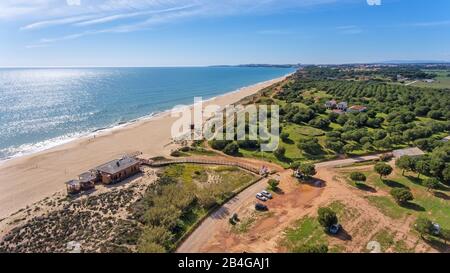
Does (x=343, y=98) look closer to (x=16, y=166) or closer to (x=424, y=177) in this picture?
(x=424, y=177)

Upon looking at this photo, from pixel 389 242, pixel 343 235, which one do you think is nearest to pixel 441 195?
pixel 389 242

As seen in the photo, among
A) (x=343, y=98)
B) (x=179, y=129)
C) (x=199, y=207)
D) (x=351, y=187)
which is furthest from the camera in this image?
(x=343, y=98)

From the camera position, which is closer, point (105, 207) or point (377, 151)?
point (105, 207)

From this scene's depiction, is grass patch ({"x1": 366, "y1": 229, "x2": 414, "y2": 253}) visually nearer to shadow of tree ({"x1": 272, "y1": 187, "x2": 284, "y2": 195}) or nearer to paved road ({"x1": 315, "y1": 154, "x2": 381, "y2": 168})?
shadow of tree ({"x1": 272, "y1": 187, "x2": 284, "y2": 195})

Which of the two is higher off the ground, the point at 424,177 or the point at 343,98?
the point at 343,98

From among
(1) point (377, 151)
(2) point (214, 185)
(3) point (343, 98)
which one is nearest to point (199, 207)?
(2) point (214, 185)

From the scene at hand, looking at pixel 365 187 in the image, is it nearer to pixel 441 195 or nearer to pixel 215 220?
pixel 441 195

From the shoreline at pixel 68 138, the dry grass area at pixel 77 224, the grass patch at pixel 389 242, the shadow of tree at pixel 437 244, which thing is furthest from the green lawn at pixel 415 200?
the shoreline at pixel 68 138

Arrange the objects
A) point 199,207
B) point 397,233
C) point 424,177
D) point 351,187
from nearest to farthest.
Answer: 1. point 397,233
2. point 199,207
3. point 351,187
4. point 424,177
